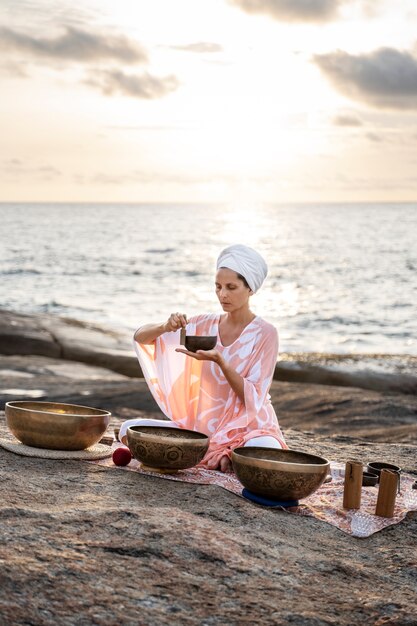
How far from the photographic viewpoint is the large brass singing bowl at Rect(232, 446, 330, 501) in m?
4.29

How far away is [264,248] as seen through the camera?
195 feet

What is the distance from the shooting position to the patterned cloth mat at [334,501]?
4426mm

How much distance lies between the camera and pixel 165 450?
464 cm

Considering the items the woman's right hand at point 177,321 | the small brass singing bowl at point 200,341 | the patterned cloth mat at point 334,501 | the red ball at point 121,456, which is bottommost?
the patterned cloth mat at point 334,501

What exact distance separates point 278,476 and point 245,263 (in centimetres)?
142

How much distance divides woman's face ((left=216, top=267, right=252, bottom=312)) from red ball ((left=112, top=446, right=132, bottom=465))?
109 centimetres

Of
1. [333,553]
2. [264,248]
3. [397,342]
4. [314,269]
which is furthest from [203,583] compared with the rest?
[264,248]

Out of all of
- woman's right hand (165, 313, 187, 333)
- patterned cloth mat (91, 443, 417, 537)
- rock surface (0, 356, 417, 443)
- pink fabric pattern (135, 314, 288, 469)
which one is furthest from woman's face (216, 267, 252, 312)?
rock surface (0, 356, 417, 443)

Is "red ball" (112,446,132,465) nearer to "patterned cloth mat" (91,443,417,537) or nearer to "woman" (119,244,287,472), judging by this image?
"patterned cloth mat" (91,443,417,537)

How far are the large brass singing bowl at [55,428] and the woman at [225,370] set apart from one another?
0.31 meters

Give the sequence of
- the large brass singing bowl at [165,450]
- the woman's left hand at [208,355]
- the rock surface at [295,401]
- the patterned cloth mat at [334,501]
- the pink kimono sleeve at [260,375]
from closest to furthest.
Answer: the patterned cloth mat at [334,501] → the large brass singing bowl at [165,450] → the woman's left hand at [208,355] → the pink kimono sleeve at [260,375] → the rock surface at [295,401]

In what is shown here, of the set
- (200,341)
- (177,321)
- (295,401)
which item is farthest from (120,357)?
(200,341)

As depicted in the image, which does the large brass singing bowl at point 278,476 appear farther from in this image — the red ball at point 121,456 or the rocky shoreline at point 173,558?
the red ball at point 121,456

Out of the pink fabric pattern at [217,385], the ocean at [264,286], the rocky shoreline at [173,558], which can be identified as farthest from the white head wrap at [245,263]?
the ocean at [264,286]
